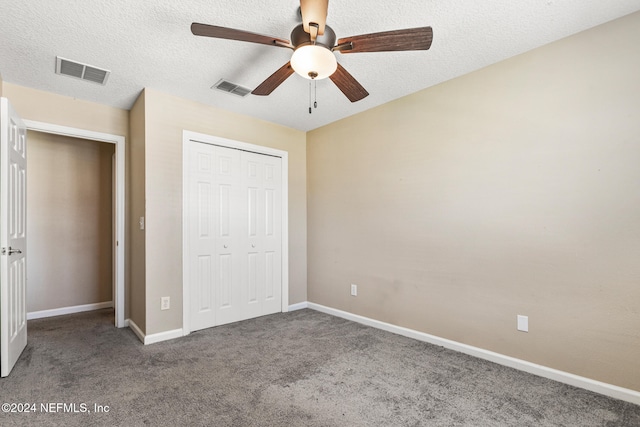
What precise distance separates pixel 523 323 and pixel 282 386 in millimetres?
1873

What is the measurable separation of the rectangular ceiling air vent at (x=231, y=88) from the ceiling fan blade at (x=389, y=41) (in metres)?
1.49

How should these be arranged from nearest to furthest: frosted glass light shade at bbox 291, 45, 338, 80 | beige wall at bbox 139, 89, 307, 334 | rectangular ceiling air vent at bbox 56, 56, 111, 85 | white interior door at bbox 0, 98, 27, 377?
1. frosted glass light shade at bbox 291, 45, 338, 80
2. white interior door at bbox 0, 98, 27, 377
3. rectangular ceiling air vent at bbox 56, 56, 111, 85
4. beige wall at bbox 139, 89, 307, 334

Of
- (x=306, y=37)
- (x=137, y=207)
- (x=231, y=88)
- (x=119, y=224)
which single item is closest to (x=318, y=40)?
(x=306, y=37)

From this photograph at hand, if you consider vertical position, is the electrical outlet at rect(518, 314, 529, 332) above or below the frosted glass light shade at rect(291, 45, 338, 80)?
below

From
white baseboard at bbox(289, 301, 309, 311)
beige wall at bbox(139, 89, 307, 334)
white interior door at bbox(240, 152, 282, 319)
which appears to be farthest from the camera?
white baseboard at bbox(289, 301, 309, 311)

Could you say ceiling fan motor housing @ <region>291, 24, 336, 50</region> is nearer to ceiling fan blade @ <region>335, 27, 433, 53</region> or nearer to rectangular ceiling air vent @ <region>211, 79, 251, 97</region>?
ceiling fan blade @ <region>335, 27, 433, 53</region>

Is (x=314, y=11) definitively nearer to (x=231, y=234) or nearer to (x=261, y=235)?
(x=231, y=234)

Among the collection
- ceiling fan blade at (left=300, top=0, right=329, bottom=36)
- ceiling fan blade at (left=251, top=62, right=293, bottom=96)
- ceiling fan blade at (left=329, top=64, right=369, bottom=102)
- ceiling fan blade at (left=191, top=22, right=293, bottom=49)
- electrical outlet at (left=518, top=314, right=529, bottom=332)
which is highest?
ceiling fan blade at (left=300, top=0, right=329, bottom=36)

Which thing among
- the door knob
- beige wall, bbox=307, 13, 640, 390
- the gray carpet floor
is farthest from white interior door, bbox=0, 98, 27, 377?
beige wall, bbox=307, 13, 640, 390

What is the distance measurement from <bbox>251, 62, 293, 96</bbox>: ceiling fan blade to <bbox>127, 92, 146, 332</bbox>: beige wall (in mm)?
1481

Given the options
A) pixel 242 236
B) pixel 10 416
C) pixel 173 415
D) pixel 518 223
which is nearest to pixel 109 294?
pixel 242 236

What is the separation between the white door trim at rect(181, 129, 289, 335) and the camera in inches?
129

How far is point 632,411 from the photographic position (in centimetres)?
191

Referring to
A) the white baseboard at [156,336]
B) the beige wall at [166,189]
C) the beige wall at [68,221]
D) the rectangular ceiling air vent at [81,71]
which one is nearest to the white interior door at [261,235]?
the beige wall at [166,189]
